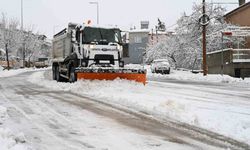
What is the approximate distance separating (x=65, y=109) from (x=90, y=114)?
1239mm

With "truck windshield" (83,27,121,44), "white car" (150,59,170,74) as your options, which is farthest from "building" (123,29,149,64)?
"truck windshield" (83,27,121,44)

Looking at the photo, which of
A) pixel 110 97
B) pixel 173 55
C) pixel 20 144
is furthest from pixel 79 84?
pixel 173 55

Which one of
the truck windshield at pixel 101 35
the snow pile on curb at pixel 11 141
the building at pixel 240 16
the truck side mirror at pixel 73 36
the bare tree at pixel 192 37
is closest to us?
the snow pile on curb at pixel 11 141

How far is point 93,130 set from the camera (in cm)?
807

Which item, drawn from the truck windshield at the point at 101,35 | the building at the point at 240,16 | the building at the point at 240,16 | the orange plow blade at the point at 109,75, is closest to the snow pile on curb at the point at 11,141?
the orange plow blade at the point at 109,75

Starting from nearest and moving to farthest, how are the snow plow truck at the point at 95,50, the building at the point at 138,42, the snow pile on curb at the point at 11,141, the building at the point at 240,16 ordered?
the snow pile on curb at the point at 11,141 < the snow plow truck at the point at 95,50 < the building at the point at 240,16 < the building at the point at 138,42

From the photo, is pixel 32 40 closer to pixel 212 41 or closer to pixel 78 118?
pixel 212 41

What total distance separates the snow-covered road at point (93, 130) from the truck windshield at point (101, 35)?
900cm

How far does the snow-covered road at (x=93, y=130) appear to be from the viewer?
267 inches

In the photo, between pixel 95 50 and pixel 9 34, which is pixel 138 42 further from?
pixel 95 50

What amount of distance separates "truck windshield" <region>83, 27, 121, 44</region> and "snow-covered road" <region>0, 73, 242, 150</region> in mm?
8998

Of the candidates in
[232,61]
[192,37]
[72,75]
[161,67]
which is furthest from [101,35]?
[192,37]

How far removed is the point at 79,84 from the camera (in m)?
18.3

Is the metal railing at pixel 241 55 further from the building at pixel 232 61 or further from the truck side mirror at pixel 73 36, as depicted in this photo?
the truck side mirror at pixel 73 36
